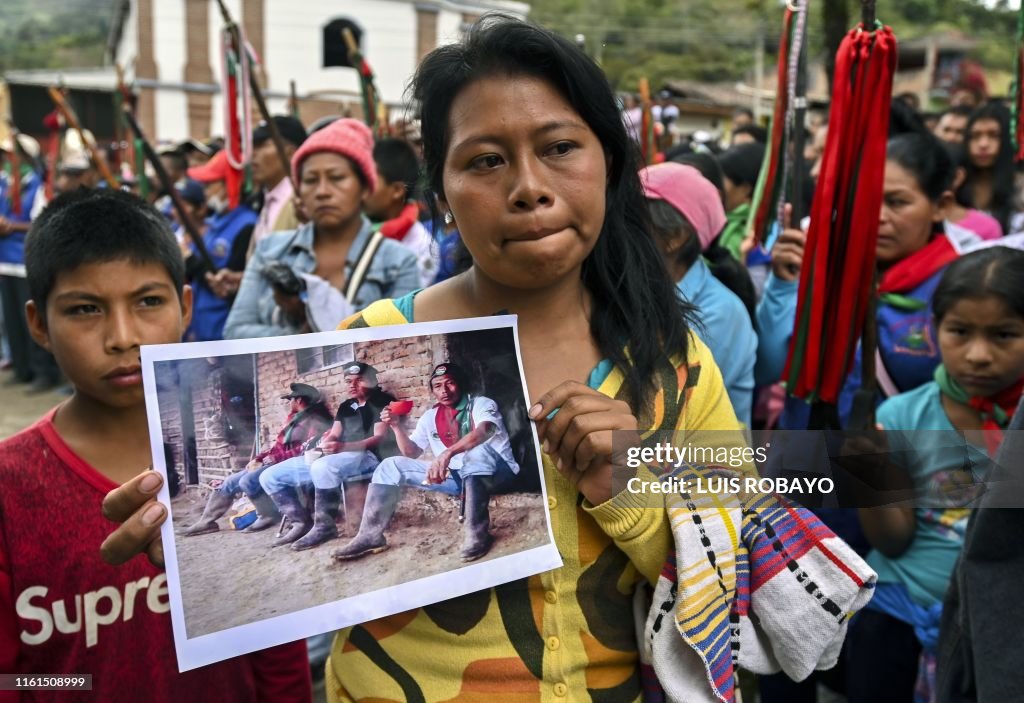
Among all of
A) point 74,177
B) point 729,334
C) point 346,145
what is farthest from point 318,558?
point 74,177

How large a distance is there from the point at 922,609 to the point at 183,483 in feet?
6.61

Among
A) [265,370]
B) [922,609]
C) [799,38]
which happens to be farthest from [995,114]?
[265,370]

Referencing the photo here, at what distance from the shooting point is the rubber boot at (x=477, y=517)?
48.0 inches

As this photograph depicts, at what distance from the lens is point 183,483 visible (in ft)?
3.58

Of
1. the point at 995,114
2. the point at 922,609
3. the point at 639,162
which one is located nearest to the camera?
the point at 639,162

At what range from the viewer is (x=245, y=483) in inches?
44.3

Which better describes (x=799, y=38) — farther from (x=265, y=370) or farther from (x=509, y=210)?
(x=265, y=370)

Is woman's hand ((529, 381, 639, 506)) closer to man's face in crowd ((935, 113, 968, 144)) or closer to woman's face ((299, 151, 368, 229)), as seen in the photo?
woman's face ((299, 151, 368, 229))

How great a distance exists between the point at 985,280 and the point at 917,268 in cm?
62

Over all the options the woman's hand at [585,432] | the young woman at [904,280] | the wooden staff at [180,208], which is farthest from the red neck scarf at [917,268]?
the wooden staff at [180,208]

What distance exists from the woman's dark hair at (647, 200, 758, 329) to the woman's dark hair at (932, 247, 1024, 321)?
60 cm

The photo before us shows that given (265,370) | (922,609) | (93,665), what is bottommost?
(922,609)

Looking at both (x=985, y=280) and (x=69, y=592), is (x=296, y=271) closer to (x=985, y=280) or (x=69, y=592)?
(x=69, y=592)

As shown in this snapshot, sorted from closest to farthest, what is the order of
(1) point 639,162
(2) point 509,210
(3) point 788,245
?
(2) point 509,210 < (1) point 639,162 < (3) point 788,245
